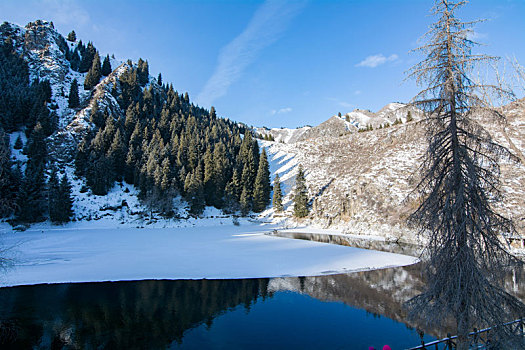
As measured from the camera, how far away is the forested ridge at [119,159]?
5162 cm

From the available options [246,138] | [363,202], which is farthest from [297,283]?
[246,138]

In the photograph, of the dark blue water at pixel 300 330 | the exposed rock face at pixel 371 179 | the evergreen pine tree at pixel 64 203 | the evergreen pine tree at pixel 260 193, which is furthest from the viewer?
the evergreen pine tree at pixel 260 193

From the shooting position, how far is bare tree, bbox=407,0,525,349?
24.4 ft

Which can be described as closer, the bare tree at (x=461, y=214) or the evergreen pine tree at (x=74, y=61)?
the bare tree at (x=461, y=214)

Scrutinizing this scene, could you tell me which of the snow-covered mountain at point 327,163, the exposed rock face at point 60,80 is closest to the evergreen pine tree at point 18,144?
the snow-covered mountain at point 327,163

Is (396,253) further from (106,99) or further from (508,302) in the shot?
(106,99)

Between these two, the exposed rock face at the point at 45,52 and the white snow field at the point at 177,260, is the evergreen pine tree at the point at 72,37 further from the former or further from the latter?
the white snow field at the point at 177,260

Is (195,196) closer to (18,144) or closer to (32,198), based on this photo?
(32,198)

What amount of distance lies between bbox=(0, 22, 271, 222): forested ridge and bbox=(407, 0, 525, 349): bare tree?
53452 mm

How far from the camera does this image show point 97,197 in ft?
189

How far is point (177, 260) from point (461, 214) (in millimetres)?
22970

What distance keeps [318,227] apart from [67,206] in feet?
167

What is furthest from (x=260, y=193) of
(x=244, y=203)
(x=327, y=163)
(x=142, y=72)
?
(x=142, y=72)

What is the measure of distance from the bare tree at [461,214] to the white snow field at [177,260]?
13.2 meters
